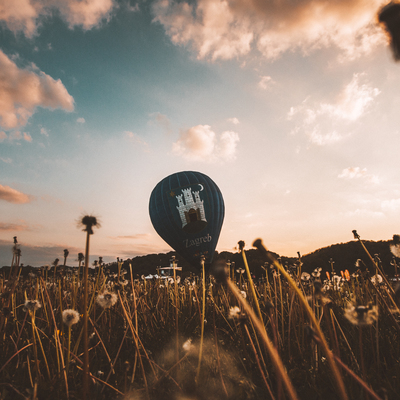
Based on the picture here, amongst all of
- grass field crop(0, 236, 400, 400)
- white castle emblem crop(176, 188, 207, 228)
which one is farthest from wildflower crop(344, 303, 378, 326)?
white castle emblem crop(176, 188, 207, 228)

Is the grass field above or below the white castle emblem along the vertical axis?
below

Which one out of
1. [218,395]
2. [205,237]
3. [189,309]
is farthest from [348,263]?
[218,395]

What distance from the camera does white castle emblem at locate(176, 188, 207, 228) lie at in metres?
21.3

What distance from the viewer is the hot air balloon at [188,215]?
21.5 meters

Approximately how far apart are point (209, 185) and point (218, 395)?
2251 centimetres

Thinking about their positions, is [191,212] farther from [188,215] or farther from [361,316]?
[361,316]

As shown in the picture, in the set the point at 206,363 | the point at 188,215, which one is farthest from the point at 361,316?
the point at 188,215

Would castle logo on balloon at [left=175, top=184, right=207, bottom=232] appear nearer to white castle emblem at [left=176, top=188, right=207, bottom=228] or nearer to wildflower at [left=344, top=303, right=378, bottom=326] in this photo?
white castle emblem at [left=176, top=188, right=207, bottom=228]

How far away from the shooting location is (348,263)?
84.3ft

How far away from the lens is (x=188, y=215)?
2131 cm

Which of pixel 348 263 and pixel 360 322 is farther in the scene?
pixel 348 263

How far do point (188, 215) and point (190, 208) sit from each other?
2.19 feet

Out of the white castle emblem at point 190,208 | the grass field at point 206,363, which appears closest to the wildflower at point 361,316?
the grass field at point 206,363

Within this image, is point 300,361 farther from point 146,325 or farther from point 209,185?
point 209,185
